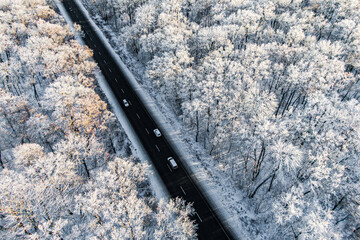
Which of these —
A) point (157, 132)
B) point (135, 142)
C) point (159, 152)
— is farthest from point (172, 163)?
point (135, 142)

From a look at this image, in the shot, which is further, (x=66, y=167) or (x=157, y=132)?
(x=157, y=132)

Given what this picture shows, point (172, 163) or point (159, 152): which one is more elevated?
point (172, 163)

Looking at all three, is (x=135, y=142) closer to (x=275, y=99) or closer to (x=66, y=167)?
(x=66, y=167)

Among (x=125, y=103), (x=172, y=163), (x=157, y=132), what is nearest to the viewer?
(x=172, y=163)

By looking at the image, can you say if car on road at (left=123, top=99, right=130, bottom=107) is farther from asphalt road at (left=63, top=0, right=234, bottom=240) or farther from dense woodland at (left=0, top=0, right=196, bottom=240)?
dense woodland at (left=0, top=0, right=196, bottom=240)

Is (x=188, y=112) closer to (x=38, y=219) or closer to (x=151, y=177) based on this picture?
(x=151, y=177)

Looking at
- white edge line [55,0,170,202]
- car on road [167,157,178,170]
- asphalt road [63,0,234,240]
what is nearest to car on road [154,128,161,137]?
asphalt road [63,0,234,240]
